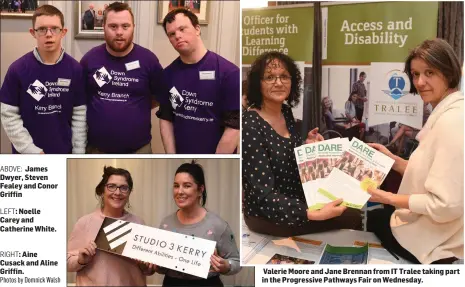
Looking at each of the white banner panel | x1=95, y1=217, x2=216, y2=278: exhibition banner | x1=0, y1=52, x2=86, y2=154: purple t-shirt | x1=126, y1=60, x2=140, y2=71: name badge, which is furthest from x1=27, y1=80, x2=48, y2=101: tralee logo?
the white banner panel

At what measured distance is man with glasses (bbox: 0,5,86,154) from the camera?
5.38 ft

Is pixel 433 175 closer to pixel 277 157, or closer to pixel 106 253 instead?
pixel 277 157

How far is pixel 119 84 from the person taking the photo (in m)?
1.65

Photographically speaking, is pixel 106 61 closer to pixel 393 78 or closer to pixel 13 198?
pixel 13 198

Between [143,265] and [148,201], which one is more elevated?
[148,201]

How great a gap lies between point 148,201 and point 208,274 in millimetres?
336

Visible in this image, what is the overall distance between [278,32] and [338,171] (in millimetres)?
531

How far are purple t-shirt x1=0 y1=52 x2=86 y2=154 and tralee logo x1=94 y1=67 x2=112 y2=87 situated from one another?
5 centimetres

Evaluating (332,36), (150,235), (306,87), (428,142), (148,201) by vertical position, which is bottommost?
(150,235)

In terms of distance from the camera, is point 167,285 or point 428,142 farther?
point 167,285

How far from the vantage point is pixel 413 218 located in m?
1.65

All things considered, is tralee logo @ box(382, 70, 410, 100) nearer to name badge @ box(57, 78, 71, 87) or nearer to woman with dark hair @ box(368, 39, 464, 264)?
woman with dark hair @ box(368, 39, 464, 264)

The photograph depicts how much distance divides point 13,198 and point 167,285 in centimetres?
63

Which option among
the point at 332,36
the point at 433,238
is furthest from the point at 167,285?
the point at 332,36
